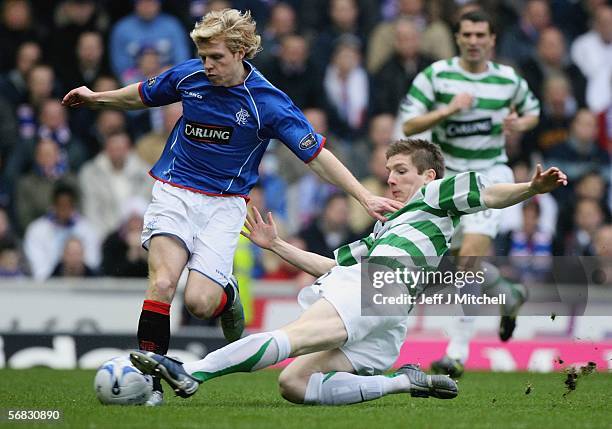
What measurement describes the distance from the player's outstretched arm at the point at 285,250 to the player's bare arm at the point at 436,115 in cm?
268

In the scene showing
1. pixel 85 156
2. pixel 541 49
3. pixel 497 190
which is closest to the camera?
pixel 497 190

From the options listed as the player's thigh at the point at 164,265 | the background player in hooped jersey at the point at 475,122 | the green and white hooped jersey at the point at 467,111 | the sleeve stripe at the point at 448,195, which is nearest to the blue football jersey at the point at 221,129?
the player's thigh at the point at 164,265

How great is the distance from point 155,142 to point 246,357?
318 inches

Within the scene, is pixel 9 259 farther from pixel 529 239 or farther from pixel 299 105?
pixel 529 239

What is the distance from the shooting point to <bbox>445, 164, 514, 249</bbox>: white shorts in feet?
33.4

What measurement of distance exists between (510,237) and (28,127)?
5734 mm

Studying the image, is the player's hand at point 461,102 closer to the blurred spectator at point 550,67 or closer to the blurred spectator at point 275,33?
the blurred spectator at point 275,33

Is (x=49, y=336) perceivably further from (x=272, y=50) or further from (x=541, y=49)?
(x=541, y=49)

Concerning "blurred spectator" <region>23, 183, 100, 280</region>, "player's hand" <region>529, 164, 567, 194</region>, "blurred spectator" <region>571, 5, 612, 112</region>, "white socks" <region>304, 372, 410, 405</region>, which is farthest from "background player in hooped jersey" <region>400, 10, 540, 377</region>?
"blurred spectator" <region>571, 5, 612, 112</region>

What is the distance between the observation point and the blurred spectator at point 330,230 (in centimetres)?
1331

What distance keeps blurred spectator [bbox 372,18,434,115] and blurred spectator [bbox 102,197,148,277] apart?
3565 mm

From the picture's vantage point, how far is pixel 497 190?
6543 mm

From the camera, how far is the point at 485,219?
33.5 ft

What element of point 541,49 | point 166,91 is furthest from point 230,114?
point 541,49
